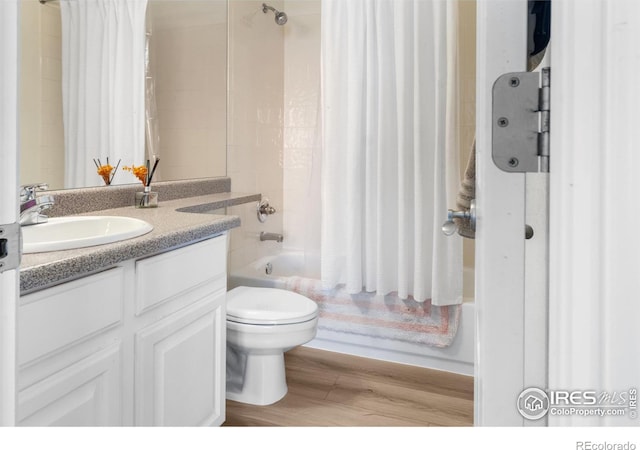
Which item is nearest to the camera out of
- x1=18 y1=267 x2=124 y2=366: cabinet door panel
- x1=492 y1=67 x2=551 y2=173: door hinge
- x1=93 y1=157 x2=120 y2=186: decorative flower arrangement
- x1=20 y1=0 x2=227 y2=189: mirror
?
x1=492 y1=67 x2=551 y2=173: door hinge

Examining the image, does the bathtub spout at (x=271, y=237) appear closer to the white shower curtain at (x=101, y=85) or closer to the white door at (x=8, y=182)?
the white shower curtain at (x=101, y=85)

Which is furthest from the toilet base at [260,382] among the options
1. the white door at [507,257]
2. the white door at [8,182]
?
the white door at [507,257]

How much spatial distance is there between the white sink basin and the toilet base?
83 cm

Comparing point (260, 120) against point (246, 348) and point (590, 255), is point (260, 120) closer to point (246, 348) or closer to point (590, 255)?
point (246, 348)

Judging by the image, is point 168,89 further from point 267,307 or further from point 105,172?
point 267,307

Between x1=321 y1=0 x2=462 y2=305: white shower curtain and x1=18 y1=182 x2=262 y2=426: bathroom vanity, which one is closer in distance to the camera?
x1=18 y1=182 x2=262 y2=426: bathroom vanity

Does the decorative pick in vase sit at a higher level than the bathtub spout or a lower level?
higher

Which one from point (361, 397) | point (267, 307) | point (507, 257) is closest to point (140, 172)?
point (267, 307)

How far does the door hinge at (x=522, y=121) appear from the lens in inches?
16.1

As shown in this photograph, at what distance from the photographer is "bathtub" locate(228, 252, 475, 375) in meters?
2.16

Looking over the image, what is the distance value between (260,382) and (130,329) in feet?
2.86

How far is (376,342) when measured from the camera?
2.32 m

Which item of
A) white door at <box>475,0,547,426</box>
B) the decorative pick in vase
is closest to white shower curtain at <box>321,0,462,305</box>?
the decorative pick in vase

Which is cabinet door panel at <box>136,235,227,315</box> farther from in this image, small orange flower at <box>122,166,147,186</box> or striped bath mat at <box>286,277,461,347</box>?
striped bath mat at <box>286,277,461,347</box>
